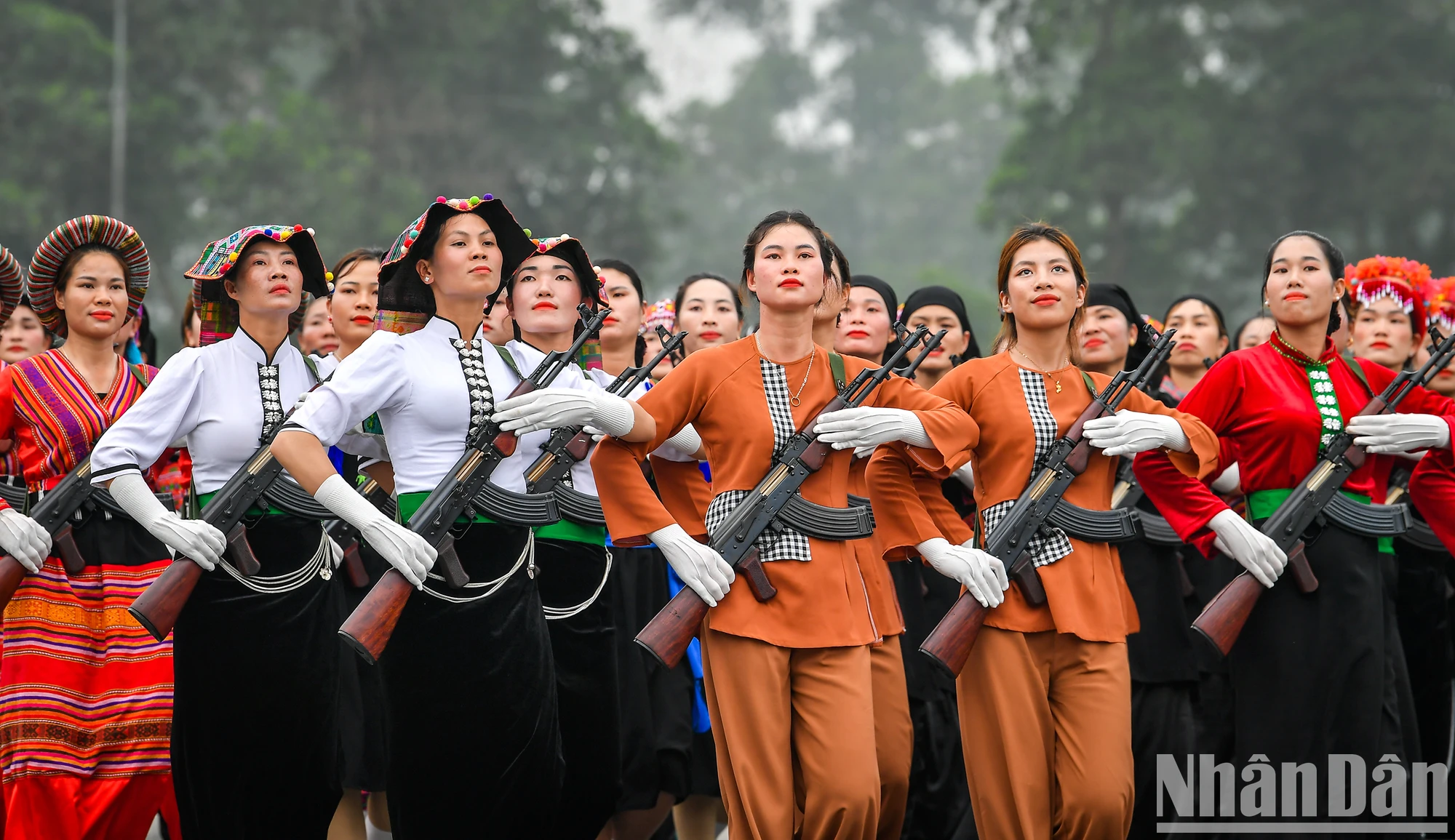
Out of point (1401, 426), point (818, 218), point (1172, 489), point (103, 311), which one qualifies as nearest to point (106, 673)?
point (103, 311)

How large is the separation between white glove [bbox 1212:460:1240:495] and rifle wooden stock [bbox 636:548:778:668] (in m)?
2.57

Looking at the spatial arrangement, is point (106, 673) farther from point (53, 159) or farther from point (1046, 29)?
point (1046, 29)

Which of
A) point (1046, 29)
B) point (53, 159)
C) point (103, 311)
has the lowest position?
point (103, 311)

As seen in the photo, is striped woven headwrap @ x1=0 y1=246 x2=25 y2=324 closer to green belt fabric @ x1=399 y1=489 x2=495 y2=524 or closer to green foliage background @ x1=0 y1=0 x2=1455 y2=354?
green belt fabric @ x1=399 y1=489 x2=495 y2=524

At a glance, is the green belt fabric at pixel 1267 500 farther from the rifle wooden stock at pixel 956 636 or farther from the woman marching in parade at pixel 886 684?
the woman marching in parade at pixel 886 684

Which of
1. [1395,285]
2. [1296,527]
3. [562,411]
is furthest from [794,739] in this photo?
[1395,285]

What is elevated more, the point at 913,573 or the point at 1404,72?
the point at 1404,72

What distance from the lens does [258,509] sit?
5.73m

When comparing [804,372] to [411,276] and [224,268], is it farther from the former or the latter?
[224,268]

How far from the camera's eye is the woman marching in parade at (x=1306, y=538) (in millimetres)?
5996

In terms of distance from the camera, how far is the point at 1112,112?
2717 cm

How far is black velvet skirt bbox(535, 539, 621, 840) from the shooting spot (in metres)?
5.75

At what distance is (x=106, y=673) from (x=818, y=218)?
40.6m

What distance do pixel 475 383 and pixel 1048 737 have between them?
7.22 ft
